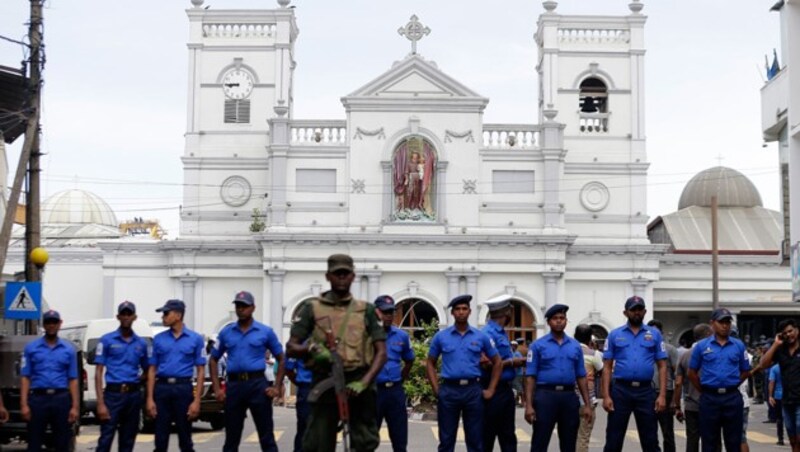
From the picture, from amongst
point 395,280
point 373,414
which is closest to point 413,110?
point 395,280

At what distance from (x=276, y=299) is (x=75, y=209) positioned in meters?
26.7

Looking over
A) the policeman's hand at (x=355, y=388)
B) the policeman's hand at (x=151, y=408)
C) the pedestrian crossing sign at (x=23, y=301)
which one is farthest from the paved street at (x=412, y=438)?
the policeman's hand at (x=355, y=388)

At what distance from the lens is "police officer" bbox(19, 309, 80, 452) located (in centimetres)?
1348

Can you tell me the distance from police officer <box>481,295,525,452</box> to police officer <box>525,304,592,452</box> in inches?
18.7

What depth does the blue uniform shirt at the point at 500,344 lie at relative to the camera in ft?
46.5

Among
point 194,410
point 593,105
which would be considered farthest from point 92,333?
point 593,105

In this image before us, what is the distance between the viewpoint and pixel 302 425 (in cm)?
1424

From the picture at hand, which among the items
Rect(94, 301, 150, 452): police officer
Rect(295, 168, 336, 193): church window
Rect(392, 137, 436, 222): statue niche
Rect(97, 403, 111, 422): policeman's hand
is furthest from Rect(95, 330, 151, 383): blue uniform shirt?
Rect(295, 168, 336, 193): church window

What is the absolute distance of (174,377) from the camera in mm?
13789

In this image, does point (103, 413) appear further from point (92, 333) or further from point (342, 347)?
point (92, 333)

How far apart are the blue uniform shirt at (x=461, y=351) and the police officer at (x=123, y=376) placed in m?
3.11

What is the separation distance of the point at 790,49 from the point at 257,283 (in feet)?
91.5

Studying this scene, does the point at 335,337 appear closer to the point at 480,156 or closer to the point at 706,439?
the point at 706,439

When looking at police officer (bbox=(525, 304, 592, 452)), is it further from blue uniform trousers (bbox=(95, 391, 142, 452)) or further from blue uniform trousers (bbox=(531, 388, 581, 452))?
blue uniform trousers (bbox=(95, 391, 142, 452))
